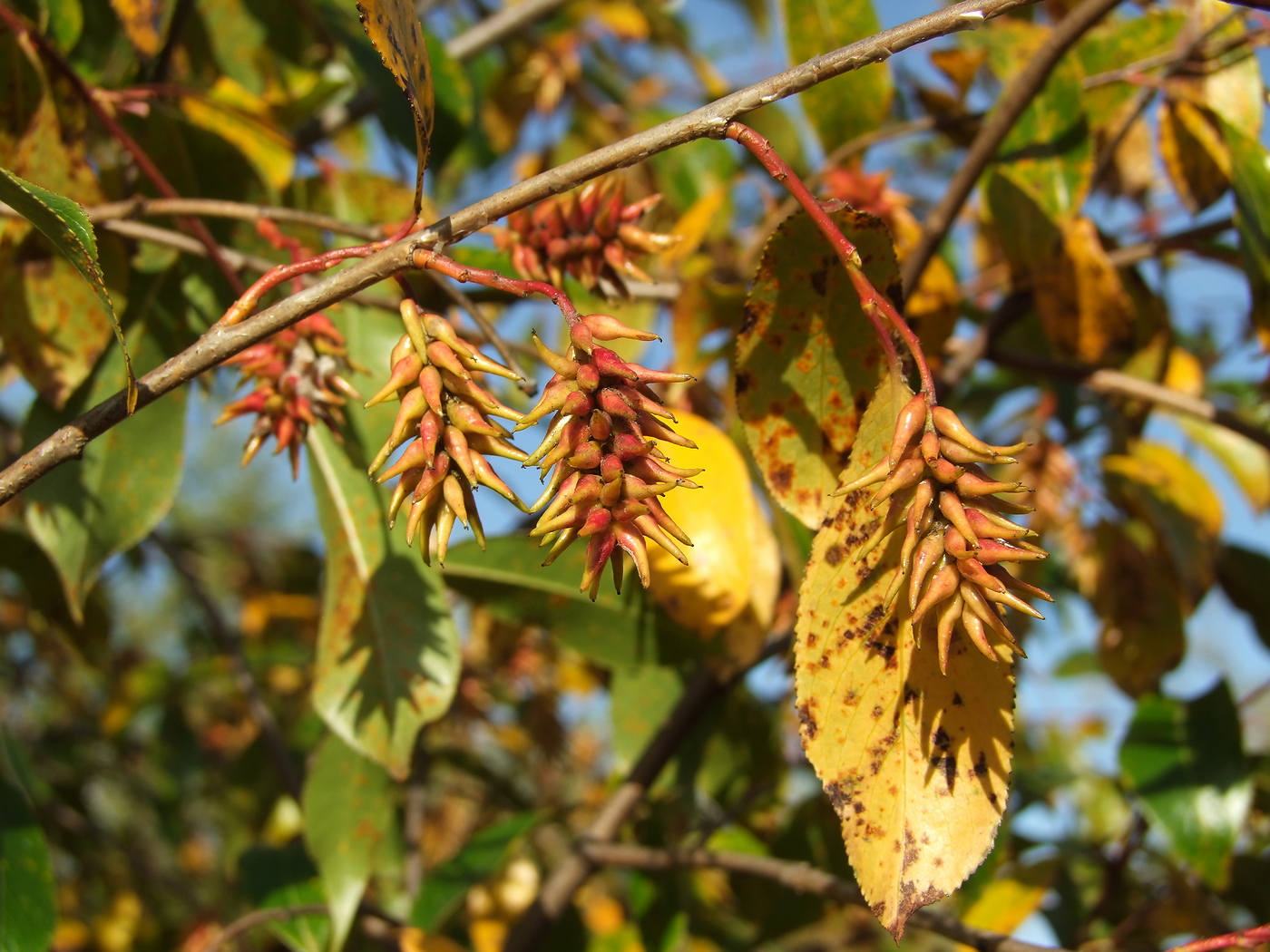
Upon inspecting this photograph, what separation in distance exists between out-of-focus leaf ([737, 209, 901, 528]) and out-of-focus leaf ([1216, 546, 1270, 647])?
3.49 feet

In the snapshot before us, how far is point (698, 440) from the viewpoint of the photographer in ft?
2.87

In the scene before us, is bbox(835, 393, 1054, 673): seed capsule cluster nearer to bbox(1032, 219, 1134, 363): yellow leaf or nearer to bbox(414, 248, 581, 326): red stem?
bbox(414, 248, 581, 326): red stem

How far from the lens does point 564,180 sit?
1.50ft

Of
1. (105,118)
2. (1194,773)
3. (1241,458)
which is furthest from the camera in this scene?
(1241,458)

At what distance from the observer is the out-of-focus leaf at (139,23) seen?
0.93 m

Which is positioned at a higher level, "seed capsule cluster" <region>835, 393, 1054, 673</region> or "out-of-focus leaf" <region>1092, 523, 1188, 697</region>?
"seed capsule cluster" <region>835, 393, 1054, 673</region>

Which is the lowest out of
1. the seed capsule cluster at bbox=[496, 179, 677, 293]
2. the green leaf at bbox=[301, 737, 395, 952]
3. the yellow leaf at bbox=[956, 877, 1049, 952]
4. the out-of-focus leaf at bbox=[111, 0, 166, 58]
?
the yellow leaf at bbox=[956, 877, 1049, 952]

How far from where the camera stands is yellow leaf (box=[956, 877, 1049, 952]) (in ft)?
4.14

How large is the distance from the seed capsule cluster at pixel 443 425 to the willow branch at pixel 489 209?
0.11 feet

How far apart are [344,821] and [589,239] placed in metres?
0.70

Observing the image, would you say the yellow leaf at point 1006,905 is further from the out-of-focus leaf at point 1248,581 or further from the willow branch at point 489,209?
the willow branch at point 489,209

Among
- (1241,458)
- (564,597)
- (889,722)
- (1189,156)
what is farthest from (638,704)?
(1241,458)

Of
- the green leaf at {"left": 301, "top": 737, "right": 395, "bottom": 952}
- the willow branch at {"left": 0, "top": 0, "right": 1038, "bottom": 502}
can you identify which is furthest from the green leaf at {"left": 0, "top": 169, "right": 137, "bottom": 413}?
the green leaf at {"left": 301, "top": 737, "right": 395, "bottom": 952}

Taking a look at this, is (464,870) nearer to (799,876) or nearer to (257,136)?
(799,876)
